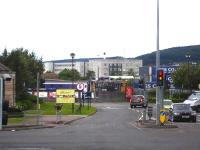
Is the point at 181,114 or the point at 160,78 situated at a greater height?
the point at 160,78

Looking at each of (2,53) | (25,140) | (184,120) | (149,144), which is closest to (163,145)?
(149,144)

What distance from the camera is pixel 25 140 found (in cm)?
2400

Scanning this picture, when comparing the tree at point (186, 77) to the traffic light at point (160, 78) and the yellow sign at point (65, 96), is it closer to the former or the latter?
the yellow sign at point (65, 96)

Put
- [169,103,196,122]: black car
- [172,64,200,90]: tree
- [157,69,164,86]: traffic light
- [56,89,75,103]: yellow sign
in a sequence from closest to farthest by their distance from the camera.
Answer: [157,69,164,86]: traffic light, [169,103,196,122]: black car, [56,89,75,103]: yellow sign, [172,64,200,90]: tree

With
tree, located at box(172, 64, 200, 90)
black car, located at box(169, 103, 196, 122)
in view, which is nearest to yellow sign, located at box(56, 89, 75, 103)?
black car, located at box(169, 103, 196, 122)

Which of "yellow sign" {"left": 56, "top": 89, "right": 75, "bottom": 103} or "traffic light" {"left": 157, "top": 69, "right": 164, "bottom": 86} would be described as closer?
"traffic light" {"left": 157, "top": 69, "right": 164, "bottom": 86}

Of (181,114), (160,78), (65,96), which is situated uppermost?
(160,78)

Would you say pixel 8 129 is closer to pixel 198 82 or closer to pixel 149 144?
pixel 149 144

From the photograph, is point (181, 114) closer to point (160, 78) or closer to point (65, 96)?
point (160, 78)

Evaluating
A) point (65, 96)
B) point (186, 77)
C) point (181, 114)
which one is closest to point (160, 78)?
point (181, 114)

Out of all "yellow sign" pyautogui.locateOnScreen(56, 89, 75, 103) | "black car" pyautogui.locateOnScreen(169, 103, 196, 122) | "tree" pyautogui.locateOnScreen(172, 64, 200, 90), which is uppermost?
"tree" pyautogui.locateOnScreen(172, 64, 200, 90)

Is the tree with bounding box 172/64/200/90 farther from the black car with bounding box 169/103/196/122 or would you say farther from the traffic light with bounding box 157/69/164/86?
the traffic light with bounding box 157/69/164/86

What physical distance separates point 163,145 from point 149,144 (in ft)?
2.29

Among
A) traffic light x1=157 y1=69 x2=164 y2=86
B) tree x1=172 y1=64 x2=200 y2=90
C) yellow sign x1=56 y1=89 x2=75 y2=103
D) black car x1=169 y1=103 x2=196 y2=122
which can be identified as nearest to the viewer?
traffic light x1=157 y1=69 x2=164 y2=86
